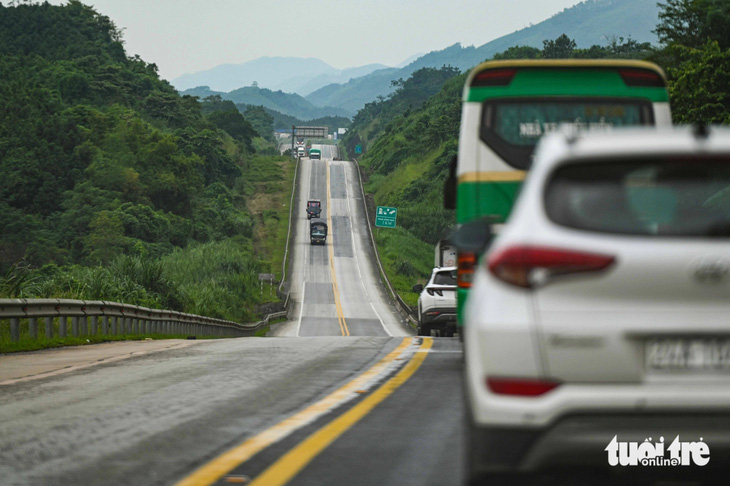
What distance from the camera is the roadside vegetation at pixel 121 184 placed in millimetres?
70250

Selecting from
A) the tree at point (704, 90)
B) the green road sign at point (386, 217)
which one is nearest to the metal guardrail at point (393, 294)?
the green road sign at point (386, 217)

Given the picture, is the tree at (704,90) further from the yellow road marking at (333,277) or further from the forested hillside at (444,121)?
the yellow road marking at (333,277)

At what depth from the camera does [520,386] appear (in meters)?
4.56

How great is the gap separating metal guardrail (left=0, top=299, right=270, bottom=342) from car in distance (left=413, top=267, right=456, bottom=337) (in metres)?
7.25

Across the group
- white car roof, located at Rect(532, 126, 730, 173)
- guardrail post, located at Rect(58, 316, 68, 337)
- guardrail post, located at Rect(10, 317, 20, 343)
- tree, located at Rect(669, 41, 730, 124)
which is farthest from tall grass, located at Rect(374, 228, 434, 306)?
white car roof, located at Rect(532, 126, 730, 173)

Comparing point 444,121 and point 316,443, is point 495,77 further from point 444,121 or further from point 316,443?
point 444,121

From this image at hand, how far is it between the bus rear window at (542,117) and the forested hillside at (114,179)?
21.6 m

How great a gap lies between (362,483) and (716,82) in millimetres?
48203

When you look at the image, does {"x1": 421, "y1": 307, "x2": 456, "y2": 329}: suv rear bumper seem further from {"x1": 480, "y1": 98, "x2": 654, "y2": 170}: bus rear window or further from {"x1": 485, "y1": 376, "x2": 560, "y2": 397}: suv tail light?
{"x1": 485, "y1": 376, "x2": 560, "y2": 397}: suv tail light

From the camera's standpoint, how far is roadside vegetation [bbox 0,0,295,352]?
230 ft

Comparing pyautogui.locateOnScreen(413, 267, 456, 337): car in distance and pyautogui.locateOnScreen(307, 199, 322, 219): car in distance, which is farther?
pyautogui.locateOnScreen(307, 199, 322, 219): car in distance

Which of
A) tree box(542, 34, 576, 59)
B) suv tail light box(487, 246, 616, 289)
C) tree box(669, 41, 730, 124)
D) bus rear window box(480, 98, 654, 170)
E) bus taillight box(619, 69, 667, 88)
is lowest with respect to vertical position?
suv tail light box(487, 246, 616, 289)

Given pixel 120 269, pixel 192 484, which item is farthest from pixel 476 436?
pixel 120 269

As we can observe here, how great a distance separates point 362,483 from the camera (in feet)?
19.6
